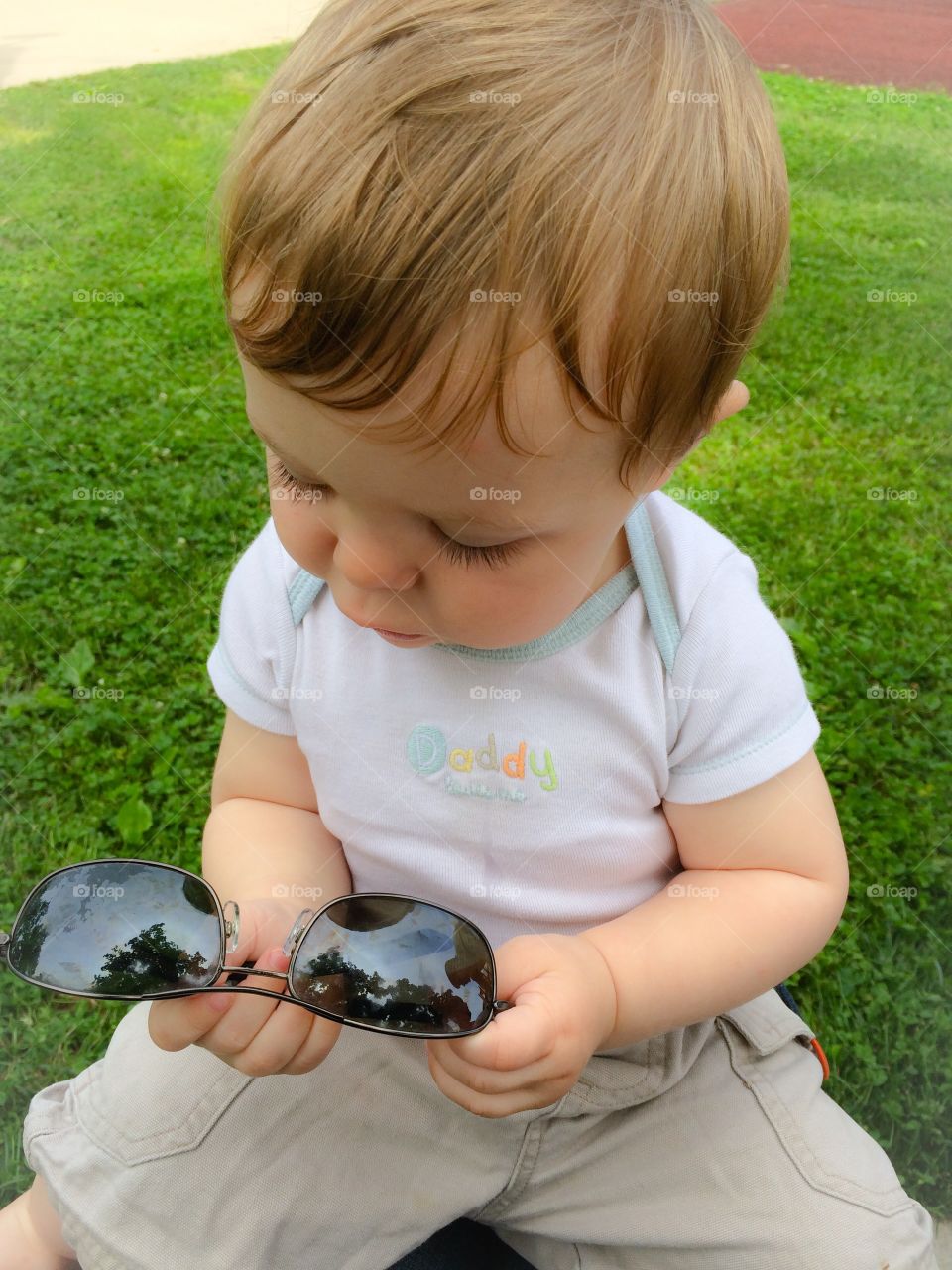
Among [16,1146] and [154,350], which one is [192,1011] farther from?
[154,350]

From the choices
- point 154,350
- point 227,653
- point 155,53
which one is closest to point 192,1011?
point 227,653

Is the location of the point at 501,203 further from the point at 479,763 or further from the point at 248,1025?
the point at 248,1025

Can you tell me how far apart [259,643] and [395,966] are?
0.51 m

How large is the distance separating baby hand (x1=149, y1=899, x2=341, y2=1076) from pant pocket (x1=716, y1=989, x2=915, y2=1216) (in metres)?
0.57

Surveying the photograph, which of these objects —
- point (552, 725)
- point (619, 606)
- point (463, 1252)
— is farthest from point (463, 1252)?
point (619, 606)

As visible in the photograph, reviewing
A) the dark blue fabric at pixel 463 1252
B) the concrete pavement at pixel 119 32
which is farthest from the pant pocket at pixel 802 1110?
the concrete pavement at pixel 119 32

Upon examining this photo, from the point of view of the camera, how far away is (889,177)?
5.21 meters

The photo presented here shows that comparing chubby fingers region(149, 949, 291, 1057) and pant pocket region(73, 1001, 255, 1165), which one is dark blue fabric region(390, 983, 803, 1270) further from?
chubby fingers region(149, 949, 291, 1057)

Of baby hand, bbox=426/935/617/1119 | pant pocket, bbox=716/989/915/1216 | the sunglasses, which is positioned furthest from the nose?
pant pocket, bbox=716/989/915/1216

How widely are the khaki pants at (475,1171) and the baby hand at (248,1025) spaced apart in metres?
0.19

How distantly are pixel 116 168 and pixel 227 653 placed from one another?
3.84m

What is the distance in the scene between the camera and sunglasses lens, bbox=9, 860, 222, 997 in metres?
1.32

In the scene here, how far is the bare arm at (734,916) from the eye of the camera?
1.43 metres

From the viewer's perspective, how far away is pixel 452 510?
44.3 inches
